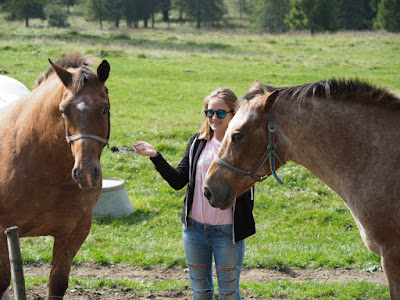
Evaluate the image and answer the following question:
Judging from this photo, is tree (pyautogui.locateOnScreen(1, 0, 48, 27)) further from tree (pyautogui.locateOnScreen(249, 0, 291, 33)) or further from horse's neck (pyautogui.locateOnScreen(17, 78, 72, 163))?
horse's neck (pyautogui.locateOnScreen(17, 78, 72, 163))

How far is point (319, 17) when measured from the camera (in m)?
59.6

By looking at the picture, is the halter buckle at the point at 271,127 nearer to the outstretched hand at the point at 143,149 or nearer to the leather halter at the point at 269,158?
the leather halter at the point at 269,158

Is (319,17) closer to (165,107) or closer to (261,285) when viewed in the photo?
(165,107)

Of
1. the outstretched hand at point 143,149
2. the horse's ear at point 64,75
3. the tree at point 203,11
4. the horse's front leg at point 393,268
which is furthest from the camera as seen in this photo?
the tree at point 203,11

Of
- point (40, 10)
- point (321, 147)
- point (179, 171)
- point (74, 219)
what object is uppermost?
point (40, 10)

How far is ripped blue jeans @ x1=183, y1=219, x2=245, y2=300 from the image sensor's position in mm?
3783

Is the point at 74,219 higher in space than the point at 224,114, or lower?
lower

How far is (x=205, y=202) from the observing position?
3910 millimetres

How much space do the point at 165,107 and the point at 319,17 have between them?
50.3 m

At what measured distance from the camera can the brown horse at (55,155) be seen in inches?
141

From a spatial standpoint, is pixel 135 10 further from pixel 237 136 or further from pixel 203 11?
pixel 237 136

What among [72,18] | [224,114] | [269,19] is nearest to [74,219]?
[224,114]

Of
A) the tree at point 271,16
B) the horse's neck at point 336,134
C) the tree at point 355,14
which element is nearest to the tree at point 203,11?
the tree at point 271,16

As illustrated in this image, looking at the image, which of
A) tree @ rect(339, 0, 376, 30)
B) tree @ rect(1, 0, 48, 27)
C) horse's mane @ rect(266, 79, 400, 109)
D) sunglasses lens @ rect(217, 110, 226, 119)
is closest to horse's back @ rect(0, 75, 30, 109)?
sunglasses lens @ rect(217, 110, 226, 119)
